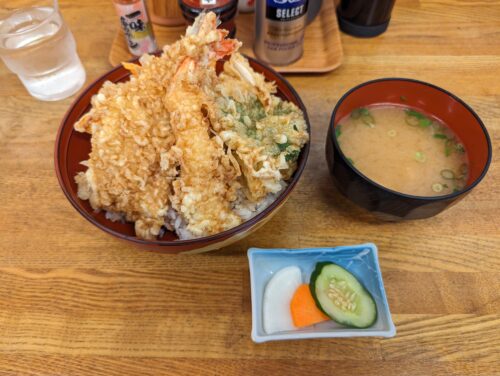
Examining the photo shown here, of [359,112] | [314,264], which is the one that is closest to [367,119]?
[359,112]

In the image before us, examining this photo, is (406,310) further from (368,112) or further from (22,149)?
(22,149)

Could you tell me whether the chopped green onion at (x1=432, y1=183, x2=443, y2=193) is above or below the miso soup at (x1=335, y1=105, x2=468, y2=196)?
below

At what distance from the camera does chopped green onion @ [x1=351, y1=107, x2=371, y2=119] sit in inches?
46.9

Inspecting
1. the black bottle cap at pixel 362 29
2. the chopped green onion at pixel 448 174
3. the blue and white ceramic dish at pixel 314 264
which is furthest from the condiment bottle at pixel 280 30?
the blue and white ceramic dish at pixel 314 264

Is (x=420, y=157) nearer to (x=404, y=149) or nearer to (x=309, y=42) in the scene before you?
(x=404, y=149)

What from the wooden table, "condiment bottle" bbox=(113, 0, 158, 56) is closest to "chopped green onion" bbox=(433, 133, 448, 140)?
the wooden table

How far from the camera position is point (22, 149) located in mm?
1363

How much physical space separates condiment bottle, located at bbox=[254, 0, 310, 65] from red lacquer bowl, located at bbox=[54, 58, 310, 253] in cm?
35

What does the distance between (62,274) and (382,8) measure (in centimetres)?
174

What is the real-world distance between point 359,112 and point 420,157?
25cm

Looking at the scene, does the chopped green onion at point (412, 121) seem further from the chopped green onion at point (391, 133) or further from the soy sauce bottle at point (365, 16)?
the soy sauce bottle at point (365, 16)

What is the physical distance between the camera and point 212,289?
1034 millimetres

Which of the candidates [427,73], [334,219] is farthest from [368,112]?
[427,73]

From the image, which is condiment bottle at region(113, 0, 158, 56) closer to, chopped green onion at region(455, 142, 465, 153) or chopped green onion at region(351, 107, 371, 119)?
chopped green onion at region(351, 107, 371, 119)
